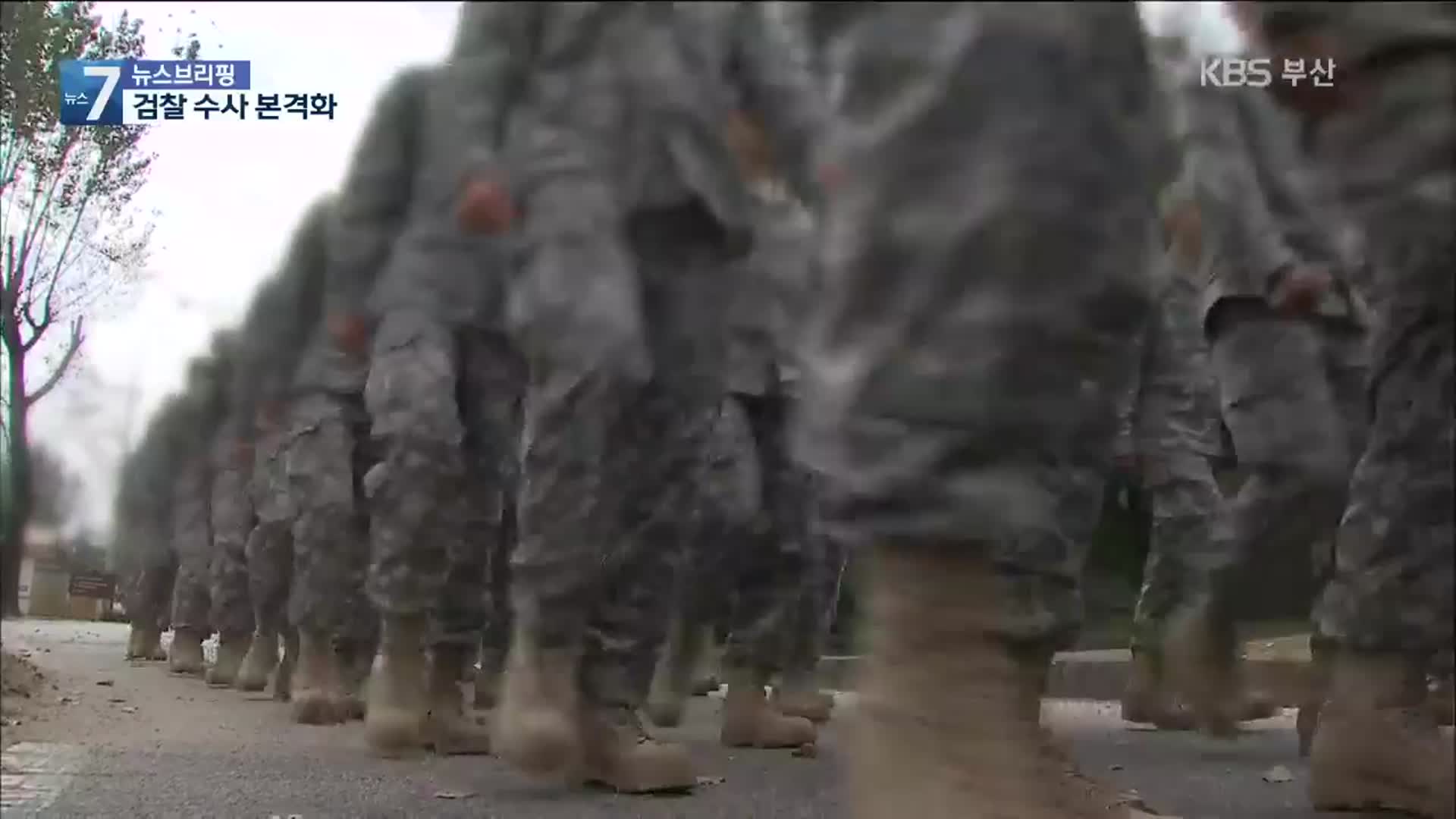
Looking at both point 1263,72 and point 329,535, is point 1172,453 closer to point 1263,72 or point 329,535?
point 329,535

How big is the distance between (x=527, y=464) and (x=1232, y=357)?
3.21ft

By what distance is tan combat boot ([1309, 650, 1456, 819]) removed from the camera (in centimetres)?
129

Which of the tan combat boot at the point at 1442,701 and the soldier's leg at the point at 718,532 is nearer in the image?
the tan combat boot at the point at 1442,701

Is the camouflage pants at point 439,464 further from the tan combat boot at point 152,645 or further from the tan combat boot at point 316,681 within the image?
the tan combat boot at point 152,645

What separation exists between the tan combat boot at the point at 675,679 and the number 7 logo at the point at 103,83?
6.93 ft

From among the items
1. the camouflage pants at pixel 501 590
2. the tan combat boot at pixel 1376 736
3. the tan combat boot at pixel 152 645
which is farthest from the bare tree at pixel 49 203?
the camouflage pants at pixel 501 590

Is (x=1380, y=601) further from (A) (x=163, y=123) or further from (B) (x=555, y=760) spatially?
(A) (x=163, y=123)

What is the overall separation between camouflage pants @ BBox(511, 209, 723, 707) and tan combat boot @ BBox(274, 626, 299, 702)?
1.01 meters

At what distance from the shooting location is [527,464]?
1714 millimetres

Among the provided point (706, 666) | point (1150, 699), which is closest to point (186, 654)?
point (1150, 699)

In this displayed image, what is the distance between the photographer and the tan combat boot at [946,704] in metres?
0.79

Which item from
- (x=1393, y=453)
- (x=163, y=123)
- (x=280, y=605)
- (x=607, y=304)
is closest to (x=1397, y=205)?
(x=1393, y=453)

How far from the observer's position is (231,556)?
357 centimetres

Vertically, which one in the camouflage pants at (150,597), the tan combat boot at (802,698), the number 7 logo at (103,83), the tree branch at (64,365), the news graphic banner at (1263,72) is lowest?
the tan combat boot at (802,698)
